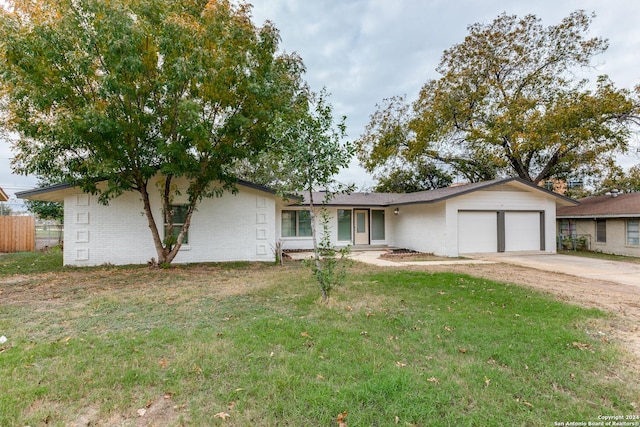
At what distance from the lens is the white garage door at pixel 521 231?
14141 mm

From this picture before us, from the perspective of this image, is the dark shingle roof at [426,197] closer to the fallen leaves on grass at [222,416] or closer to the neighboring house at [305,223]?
the neighboring house at [305,223]

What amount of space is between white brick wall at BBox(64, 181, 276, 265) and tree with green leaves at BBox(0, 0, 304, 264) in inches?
50.1

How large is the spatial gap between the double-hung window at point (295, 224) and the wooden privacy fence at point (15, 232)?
456 inches

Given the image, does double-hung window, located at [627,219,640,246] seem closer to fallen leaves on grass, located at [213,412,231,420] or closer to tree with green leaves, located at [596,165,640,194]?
tree with green leaves, located at [596,165,640,194]

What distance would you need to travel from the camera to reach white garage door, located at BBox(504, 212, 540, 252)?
14.1m

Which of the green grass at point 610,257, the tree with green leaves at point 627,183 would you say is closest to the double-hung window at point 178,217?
the green grass at point 610,257

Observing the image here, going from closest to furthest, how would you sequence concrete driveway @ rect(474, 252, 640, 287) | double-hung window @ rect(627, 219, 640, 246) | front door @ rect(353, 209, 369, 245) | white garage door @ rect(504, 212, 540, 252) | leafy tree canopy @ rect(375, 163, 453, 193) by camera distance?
concrete driveway @ rect(474, 252, 640, 287)
double-hung window @ rect(627, 219, 640, 246)
white garage door @ rect(504, 212, 540, 252)
front door @ rect(353, 209, 369, 245)
leafy tree canopy @ rect(375, 163, 453, 193)

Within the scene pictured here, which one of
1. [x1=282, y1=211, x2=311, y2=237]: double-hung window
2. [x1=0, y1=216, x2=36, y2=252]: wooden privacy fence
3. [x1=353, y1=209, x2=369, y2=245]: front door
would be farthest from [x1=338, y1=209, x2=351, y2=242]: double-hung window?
[x1=0, y1=216, x2=36, y2=252]: wooden privacy fence

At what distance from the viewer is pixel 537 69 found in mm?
18234

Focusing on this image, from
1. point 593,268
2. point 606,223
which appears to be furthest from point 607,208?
point 593,268

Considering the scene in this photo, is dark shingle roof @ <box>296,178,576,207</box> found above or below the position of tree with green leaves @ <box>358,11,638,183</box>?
below

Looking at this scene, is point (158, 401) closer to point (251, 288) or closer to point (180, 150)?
point (251, 288)

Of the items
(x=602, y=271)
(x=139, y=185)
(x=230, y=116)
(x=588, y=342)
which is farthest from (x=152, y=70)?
(x=602, y=271)

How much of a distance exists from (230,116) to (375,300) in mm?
6460
